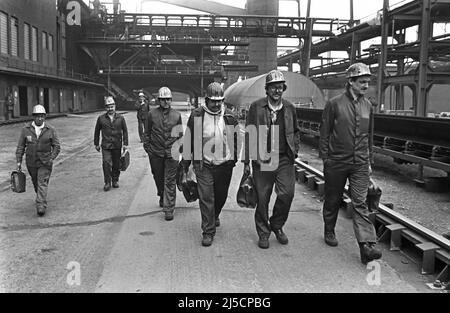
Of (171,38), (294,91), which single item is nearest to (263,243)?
(294,91)

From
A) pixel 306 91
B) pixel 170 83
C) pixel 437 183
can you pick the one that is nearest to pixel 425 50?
pixel 306 91

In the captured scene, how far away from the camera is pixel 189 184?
5941 mm

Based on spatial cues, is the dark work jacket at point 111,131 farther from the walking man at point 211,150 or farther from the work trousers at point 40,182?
the walking man at point 211,150

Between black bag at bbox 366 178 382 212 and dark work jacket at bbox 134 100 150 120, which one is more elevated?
dark work jacket at bbox 134 100 150 120

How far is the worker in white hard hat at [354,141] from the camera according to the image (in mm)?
5051

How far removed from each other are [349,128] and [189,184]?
211 centimetres

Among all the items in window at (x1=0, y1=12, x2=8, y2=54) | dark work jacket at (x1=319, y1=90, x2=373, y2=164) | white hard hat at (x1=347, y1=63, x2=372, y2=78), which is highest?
window at (x1=0, y1=12, x2=8, y2=54)

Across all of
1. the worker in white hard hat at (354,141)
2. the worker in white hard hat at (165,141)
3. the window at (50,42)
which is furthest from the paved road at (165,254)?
the window at (50,42)

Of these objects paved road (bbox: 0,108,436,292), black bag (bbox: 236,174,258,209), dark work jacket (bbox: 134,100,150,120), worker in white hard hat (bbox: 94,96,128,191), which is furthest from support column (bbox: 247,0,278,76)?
black bag (bbox: 236,174,258,209)

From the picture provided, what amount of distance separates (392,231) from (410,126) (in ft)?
19.1

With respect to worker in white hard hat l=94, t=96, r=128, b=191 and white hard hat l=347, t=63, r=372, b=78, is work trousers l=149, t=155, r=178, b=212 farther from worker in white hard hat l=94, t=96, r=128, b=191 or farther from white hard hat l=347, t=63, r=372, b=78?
white hard hat l=347, t=63, r=372, b=78

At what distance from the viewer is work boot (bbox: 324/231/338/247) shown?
5.57 metres

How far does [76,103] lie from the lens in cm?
4403

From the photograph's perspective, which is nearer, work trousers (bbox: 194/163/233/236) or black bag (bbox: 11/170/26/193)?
work trousers (bbox: 194/163/233/236)
